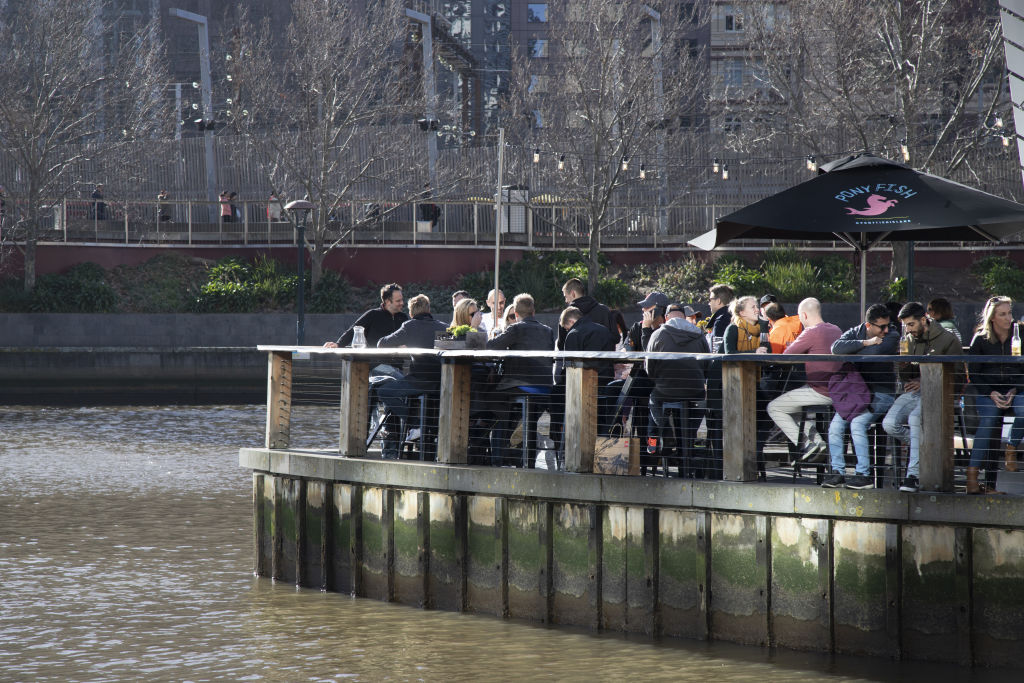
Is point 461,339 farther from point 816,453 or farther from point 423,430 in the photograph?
point 816,453

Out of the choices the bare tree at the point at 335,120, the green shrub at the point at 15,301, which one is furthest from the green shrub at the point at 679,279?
the green shrub at the point at 15,301

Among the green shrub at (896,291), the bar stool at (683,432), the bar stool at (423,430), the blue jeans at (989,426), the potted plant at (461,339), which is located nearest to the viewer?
the blue jeans at (989,426)

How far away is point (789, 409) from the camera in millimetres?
9844

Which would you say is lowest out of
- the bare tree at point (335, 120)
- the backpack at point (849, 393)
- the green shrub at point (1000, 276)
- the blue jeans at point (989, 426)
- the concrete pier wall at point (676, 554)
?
the concrete pier wall at point (676, 554)

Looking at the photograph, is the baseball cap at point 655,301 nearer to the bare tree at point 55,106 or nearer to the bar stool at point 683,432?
the bar stool at point 683,432

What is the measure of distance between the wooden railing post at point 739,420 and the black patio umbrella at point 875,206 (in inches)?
70.9

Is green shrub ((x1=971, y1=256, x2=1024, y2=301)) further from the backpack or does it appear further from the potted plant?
the backpack

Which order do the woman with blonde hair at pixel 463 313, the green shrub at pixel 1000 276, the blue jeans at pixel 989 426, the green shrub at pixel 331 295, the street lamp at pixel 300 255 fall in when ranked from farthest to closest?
1. the green shrub at pixel 331 295
2. the green shrub at pixel 1000 276
3. the street lamp at pixel 300 255
4. the woman with blonde hair at pixel 463 313
5. the blue jeans at pixel 989 426

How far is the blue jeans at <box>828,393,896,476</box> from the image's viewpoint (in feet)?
30.7

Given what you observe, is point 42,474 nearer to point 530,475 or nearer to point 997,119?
point 530,475

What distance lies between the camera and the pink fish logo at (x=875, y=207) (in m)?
10.9

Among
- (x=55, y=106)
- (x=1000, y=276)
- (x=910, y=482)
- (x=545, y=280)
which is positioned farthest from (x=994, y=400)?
(x=55, y=106)

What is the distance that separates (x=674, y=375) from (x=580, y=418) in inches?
30.8

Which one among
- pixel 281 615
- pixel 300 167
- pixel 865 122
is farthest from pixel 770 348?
pixel 300 167
